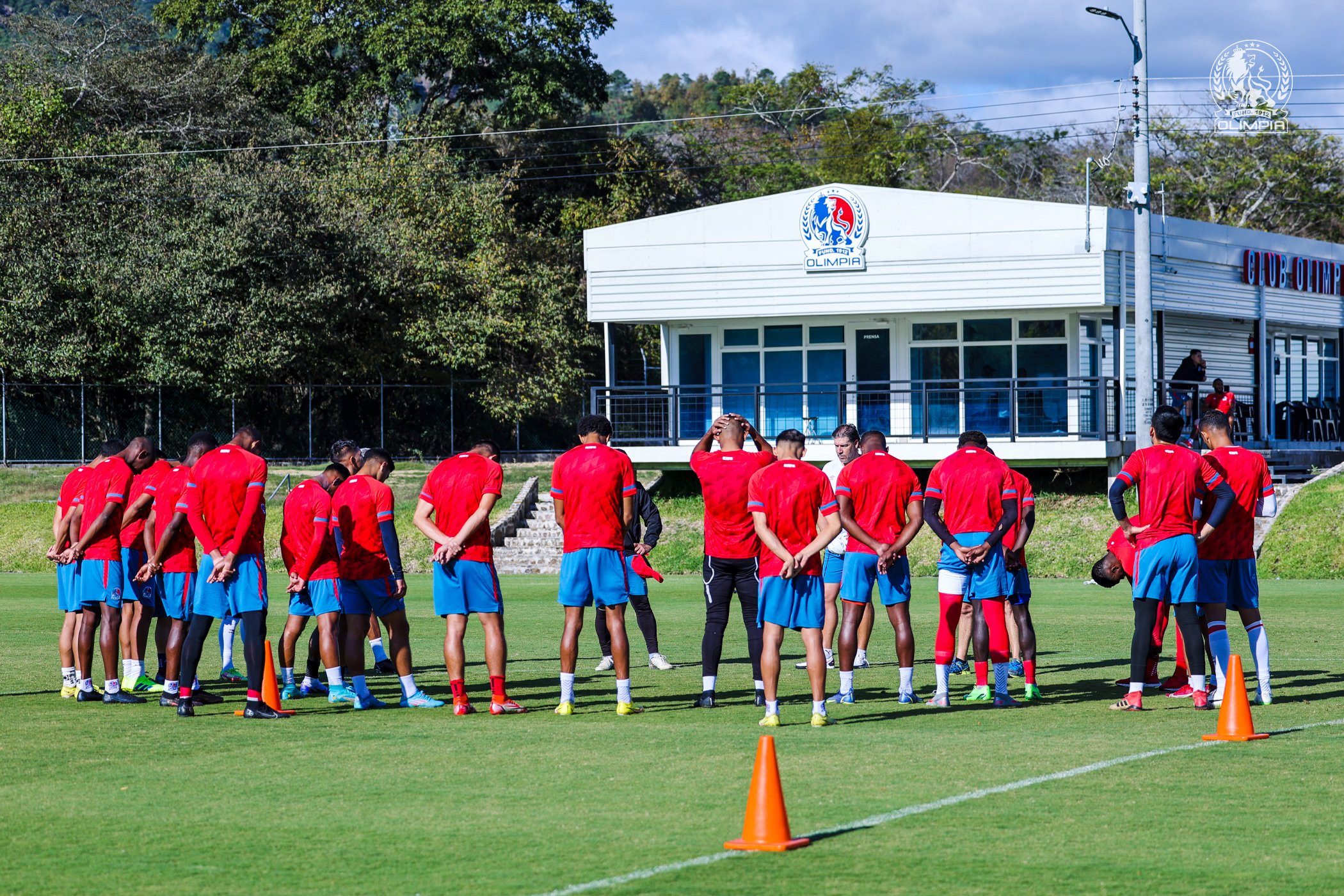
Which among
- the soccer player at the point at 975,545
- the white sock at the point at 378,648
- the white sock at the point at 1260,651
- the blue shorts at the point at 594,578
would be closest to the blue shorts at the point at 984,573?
the soccer player at the point at 975,545

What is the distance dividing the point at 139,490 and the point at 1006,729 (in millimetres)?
6405

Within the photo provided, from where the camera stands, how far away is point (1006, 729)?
9.60 m

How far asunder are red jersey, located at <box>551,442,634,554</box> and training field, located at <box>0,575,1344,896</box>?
122 cm

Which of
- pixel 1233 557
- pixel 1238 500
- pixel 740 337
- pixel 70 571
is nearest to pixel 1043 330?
pixel 740 337

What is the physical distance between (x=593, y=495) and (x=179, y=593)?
3.20m

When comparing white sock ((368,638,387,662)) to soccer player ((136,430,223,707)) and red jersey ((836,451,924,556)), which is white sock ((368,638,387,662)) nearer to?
soccer player ((136,430,223,707))

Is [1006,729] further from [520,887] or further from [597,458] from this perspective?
[520,887]

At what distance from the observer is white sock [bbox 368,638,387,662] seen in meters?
13.2

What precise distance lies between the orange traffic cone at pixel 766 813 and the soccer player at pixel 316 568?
17.0ft

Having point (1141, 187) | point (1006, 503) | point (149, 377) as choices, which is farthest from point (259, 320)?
point (1006, 503)

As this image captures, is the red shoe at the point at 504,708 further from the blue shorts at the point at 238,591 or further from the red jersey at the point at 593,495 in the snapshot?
the blue shorts at the point at 238,591

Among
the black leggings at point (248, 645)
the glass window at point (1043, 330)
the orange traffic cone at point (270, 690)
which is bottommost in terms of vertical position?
the orange traffic cone at point (270, 690)

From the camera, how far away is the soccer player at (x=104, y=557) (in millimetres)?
11031

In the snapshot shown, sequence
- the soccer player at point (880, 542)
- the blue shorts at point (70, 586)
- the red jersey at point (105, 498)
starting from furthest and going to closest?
the blue shorts at point (70, 586)
the red jersey at point (105, 498)
the soccer player at point (880, 542)
